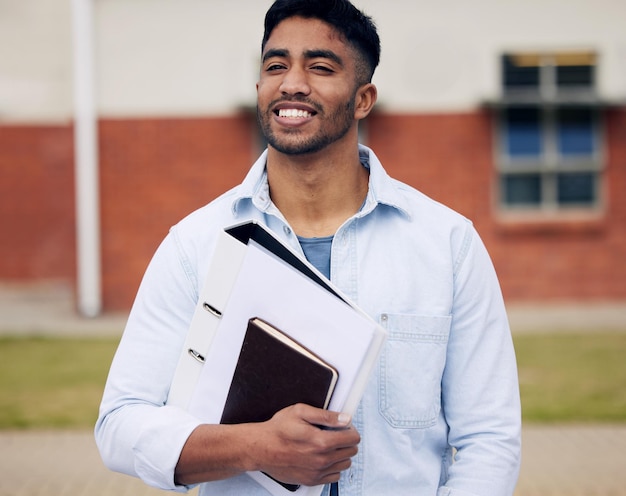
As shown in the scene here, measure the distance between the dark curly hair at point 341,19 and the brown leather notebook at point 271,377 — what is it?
690 millimetres

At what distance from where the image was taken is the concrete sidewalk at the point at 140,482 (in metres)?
4.84

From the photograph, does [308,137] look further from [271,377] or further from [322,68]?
[271,377]

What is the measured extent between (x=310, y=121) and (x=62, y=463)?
4.08 meters

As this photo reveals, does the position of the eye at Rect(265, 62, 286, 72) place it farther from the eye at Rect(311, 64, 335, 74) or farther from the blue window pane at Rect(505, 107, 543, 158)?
the blue window pane at Rect(505, 107, 543, 158)

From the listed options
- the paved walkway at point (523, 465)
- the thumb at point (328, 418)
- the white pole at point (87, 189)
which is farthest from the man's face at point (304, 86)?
the white pole at point (87, 189)

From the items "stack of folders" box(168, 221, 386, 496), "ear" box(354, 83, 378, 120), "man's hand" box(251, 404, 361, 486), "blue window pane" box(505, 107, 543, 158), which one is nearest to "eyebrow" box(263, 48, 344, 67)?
"ear" box(354, 83, 378, 120)

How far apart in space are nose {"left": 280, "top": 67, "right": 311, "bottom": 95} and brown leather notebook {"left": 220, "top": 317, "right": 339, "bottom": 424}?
0.53 metres

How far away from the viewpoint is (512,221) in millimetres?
11023

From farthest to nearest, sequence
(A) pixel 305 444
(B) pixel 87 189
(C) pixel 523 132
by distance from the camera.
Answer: (C) pixel 523 132 < (B) pixel 87 189 < (A) pixel 305 444

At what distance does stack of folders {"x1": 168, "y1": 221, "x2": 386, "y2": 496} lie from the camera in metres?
1.59

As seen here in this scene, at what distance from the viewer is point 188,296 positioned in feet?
5.99

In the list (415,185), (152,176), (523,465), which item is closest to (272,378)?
(523,465)

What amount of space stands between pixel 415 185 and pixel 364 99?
8.95m

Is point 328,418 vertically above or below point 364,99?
below
